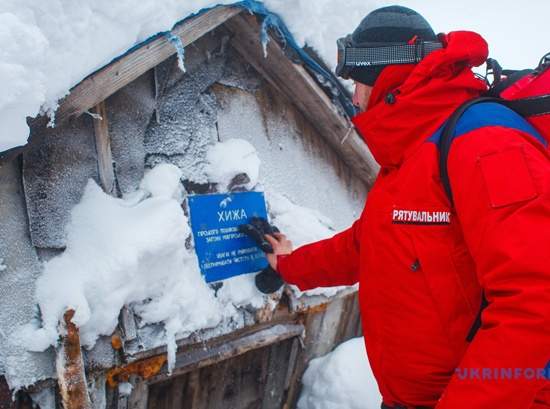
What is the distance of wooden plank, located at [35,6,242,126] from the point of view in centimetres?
193

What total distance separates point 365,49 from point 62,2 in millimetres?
1139

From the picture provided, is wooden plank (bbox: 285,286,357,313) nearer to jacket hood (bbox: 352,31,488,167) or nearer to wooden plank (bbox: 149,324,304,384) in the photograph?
wooden plank (bbox: 149,324,304,384)

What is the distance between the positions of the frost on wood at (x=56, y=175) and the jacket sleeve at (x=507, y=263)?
1.72 m

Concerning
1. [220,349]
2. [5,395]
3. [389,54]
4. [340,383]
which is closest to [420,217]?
[389,54]

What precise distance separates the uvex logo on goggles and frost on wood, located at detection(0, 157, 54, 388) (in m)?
1.54

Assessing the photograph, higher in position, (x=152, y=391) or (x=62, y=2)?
(x=62, y=2)

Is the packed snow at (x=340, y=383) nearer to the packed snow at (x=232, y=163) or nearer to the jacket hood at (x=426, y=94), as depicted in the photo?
the packed snow at (x=232, y=163)

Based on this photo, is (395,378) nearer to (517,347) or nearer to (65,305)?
(517,347)

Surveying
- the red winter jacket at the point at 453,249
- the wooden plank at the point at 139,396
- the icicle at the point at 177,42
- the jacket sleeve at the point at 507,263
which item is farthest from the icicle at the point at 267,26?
the wooden plank at the point at 139,396

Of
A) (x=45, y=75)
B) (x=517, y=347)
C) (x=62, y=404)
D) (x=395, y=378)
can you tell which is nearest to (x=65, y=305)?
(x=62, y=404)

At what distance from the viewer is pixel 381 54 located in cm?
182

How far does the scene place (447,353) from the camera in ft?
5.19

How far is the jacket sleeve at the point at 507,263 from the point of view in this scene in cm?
124

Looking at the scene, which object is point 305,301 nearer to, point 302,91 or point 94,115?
point 302,91
